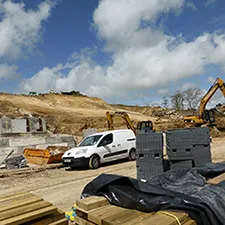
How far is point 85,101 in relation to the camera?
47.7m

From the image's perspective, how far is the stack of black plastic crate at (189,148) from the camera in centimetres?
763

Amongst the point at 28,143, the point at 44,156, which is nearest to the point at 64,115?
the point at 28,143

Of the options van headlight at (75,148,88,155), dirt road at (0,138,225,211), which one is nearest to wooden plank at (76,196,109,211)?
dirt road at (0,138,225,211)

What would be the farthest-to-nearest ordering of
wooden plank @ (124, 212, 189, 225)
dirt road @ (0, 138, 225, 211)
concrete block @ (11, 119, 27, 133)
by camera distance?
concrete block @ (11, 119, 27, 133), dirt road @ (0, 138, 225, 211), wooden plank @ (124, 212, 189, 225)

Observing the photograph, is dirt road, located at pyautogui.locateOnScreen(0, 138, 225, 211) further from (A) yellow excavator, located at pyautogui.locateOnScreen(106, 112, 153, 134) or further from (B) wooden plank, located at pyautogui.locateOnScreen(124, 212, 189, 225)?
(A) yellow excavator, located at pyautogui.locateOnScreen(106, 112, 153, 134)

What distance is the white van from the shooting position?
1244 centimetres

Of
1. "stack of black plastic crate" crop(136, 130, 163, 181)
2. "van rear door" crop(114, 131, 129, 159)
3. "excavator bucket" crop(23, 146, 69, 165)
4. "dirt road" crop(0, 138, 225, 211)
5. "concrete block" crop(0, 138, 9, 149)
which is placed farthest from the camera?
"concrete block" crop(0, 138, 9, 149)

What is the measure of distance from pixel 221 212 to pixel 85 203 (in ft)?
5.40

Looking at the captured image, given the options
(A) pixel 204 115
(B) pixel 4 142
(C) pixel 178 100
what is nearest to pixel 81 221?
(B) pixel 4 142

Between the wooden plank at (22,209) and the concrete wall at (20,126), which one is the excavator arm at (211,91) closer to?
the concrete wall at (20,126)

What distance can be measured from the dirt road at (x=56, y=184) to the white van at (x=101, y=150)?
47 cm

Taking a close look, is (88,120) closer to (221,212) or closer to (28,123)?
(28,123)

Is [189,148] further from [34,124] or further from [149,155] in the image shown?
[34,124]

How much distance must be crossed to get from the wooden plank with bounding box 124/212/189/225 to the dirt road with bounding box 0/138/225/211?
13.3 feet
